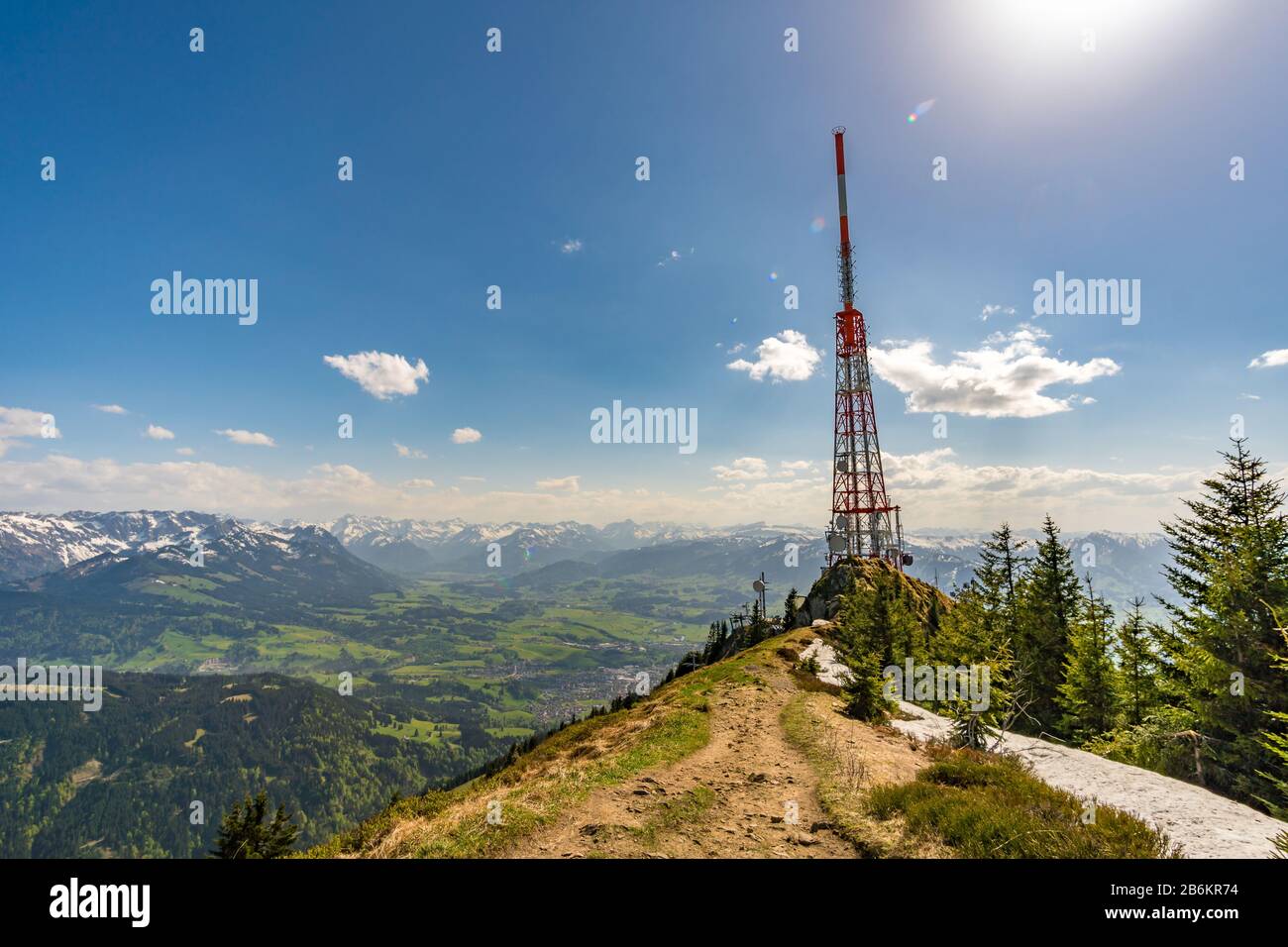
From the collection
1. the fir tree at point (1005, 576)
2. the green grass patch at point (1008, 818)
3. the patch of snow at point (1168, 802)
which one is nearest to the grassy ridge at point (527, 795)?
the green grass patch at point (1008, 818)

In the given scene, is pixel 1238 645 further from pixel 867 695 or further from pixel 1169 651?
pixel 867 695

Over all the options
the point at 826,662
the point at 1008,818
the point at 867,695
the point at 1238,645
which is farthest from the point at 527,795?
the point at 826,662

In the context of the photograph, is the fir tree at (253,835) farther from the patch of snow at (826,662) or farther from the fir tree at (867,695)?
the patch of snow at (826,662)

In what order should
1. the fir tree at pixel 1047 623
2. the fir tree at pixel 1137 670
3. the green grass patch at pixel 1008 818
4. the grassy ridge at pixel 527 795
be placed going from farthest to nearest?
1. the fir tree at pixel 1047 623
2. the fir tree at pixel 1137 670
3. the grassy ridge at pixel 527 795
4. the green grass patch at pixel 1008 818

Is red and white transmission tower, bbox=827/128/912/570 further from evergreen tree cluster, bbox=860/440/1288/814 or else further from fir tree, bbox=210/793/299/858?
fir tree, bbox=210/793/299/858

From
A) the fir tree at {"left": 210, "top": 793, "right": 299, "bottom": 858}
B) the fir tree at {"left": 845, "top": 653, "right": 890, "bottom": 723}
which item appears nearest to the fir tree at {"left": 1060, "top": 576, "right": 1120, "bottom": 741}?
the fir tree at {"left": 845, "top": 653, "right": 890, "bottom": 723}
